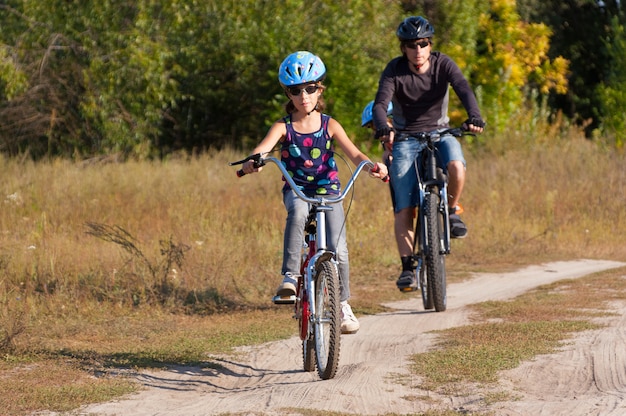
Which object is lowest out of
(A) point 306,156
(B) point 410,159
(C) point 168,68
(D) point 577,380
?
(D) point 577,380

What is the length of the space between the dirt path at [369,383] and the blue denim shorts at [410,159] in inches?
48.0

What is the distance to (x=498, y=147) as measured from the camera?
18.3m

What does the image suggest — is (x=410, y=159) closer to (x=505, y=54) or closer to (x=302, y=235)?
(x=302, y=235)

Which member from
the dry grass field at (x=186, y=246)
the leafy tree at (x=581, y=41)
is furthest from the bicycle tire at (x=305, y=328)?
the leafy tree at (x=581, y=41)

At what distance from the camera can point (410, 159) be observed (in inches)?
323

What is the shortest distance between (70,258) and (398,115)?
11.4 feet

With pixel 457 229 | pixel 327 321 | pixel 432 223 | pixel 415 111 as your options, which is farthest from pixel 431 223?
pixel 327 321

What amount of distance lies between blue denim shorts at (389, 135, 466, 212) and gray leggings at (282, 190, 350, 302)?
2074 millimetres

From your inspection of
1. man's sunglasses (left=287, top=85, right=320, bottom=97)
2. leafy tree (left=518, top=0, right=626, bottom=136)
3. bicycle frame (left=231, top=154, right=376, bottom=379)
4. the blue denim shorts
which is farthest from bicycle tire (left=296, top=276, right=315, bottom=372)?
leafy tree (left=518, top=0, right=626, bottom=136)

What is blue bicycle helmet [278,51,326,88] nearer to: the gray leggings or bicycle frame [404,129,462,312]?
the gray leggings

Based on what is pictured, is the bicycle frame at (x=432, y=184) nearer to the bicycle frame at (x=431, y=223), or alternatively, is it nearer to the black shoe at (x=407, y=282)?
A: the bicycle frame at (x=431, y=223)

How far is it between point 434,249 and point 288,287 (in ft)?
6.85

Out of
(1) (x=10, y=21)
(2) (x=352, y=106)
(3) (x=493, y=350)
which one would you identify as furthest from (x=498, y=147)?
(3) (x=493, y=350)

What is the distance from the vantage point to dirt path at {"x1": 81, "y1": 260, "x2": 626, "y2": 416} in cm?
499
